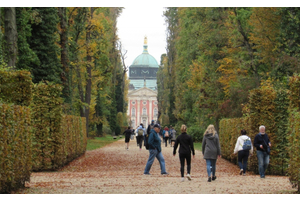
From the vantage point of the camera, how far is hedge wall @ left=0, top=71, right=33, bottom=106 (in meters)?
10.3

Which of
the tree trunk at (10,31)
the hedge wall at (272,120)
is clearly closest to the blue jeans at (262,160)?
the hedge wall at (272,120)

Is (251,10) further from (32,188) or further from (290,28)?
(32,188)

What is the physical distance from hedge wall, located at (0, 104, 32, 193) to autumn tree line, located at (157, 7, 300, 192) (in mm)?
4990

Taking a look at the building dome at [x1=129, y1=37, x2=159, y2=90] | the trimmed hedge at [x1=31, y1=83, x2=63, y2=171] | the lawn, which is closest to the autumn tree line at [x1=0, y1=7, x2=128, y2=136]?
the trimmed hedge at [x1=31, y1=83, x2=63, y2=171]

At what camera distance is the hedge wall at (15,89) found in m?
10.3

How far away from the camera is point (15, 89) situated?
1034 cm

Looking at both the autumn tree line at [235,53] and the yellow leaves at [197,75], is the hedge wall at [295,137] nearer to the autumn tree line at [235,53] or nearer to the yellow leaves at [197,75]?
the autumn tree line at [235,53]

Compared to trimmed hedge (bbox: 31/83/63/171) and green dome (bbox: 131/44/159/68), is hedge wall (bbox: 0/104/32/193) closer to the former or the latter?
trimmed hedge (bbox: 31/83/63/171)

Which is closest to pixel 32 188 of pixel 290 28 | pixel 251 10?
pixel 290 28

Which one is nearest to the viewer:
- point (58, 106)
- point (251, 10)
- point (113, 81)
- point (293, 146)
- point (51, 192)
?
point (51, 192)

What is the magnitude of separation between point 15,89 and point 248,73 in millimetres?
17789

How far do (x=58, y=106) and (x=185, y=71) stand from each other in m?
26.4

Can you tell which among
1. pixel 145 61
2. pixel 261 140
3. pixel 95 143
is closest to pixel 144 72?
pixel 145 61

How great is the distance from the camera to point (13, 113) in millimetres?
8570
